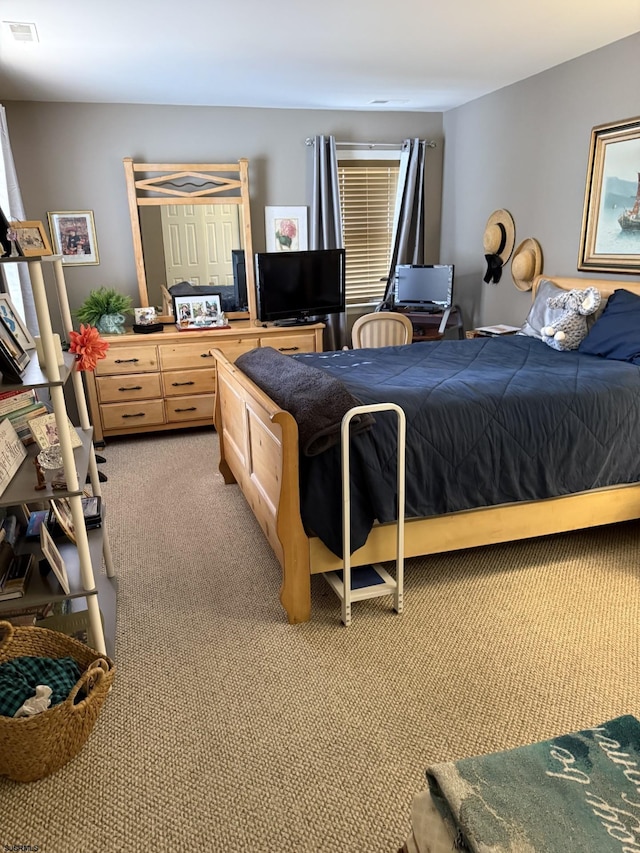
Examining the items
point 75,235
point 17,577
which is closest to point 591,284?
point 17,577

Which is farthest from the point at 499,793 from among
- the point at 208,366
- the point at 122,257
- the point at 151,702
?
the point at 122,257

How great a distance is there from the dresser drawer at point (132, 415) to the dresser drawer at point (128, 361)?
9.6 inches

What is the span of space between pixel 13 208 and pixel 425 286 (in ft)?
10.1

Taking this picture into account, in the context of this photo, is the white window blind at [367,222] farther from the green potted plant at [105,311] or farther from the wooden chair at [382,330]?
the green potted plant at [105,311]

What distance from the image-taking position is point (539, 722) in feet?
6.04

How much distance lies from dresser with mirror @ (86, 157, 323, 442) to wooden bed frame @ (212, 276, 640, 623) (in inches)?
59.9

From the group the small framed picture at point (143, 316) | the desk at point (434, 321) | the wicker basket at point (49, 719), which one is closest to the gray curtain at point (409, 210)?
the desk at point (434, 321)

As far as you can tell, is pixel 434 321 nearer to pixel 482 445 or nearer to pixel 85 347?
pixel 482 445

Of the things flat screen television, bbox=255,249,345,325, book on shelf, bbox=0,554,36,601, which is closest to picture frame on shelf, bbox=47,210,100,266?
flat screen television, bbox=255,249,345,325

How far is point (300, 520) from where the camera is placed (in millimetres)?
2238

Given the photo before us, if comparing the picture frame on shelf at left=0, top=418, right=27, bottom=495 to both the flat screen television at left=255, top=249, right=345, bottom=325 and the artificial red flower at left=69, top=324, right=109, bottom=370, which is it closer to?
the artificial red flower at left=69, top=324, right=109, bottom=370

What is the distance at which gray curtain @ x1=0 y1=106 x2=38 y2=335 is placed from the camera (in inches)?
153

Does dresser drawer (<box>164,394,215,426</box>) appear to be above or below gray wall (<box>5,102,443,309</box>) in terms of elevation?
below

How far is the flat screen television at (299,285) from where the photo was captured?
4.71 metres
